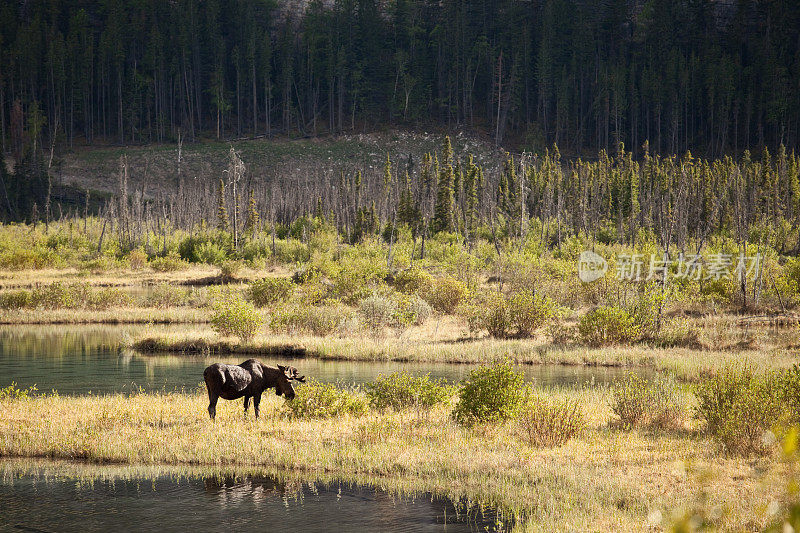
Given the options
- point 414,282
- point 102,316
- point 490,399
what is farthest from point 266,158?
point 490,399

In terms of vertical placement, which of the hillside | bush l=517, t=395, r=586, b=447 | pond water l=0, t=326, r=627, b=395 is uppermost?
the hillside

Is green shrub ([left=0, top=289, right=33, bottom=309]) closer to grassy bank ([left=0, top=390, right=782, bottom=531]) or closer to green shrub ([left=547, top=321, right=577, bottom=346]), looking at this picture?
grassy bank ([left=0, top=390, right=782, bottom=531])

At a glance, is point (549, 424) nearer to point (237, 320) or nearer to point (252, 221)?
point (237, 320)

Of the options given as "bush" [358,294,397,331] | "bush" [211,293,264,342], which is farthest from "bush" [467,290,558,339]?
"bush" [211,293,264,342]

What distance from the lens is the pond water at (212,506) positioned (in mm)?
10766

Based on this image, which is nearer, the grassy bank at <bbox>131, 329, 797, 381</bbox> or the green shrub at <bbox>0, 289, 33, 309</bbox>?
the grassy bank at <bbox>131, 329, 797, 381</bbox>

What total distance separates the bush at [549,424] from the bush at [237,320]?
52.6 ft

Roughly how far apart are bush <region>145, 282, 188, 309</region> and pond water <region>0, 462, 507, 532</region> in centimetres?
2799

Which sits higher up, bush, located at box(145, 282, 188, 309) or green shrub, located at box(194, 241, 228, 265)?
green shrub, located at box(194, 241, 228, 265)

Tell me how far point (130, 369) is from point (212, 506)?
594 inches

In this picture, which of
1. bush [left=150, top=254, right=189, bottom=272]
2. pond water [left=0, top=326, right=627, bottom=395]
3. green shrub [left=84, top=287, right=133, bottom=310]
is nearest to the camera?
pond water [left=0, top=326, right=627, bottom=395]

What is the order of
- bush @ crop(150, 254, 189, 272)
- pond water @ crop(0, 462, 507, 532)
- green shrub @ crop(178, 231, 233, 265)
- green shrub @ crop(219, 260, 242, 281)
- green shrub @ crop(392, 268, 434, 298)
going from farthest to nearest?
green shrub @ crop(178, 231, 233, 265) → bush @ crop(150, 254, 189, 272) → green shrub @ crop(219, 260, 242, 281) → green shrub @ crop(392, 268, 434, 298) → pond water @ crop(0, 462, 507, 532)

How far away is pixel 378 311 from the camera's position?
3306 centimetres

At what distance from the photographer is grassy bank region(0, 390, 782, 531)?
10969mm
